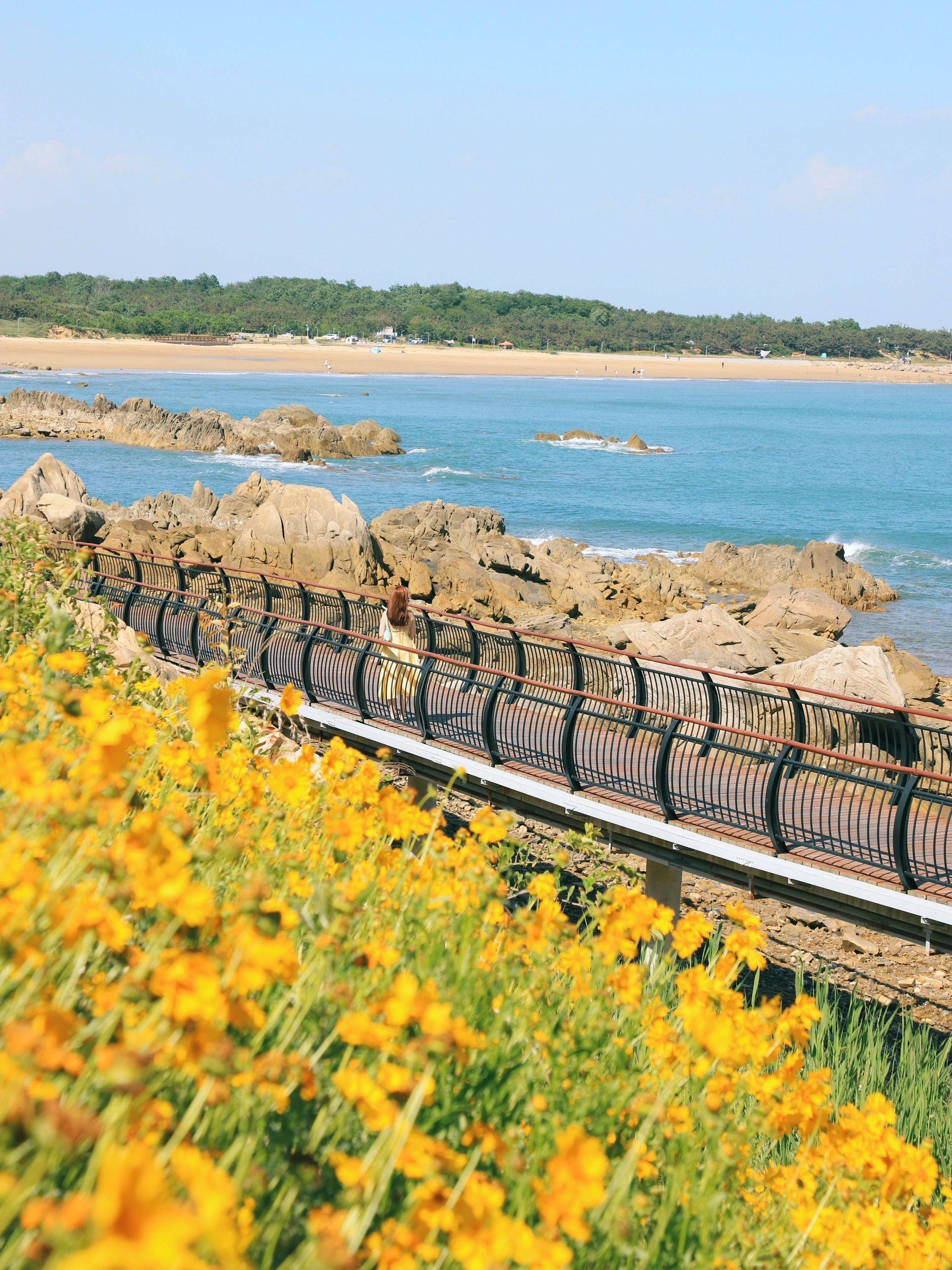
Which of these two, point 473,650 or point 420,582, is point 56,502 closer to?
point 420,582

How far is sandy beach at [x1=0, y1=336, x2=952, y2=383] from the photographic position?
447 ft

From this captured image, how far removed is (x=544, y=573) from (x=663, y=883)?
790 inches

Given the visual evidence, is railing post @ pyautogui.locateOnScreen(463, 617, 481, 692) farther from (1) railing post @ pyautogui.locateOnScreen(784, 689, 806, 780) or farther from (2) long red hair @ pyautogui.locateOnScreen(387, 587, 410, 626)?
(1) railing post @ pyautogui.locateOnScreen(784, 689, 806, 780)

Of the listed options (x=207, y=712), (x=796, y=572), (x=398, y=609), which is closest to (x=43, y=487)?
(x=796, y=572)

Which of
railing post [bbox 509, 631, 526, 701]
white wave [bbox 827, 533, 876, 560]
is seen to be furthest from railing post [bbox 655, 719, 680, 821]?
white wave [bbox 827, 533, 876, 560]

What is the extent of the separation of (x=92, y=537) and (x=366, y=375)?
126683 millimetres

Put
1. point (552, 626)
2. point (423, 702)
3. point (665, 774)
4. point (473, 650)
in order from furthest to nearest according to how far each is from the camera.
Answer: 1. point (552, 626)
2. point (473, 650)
3. point (423, 702)
4. point (665, 774)

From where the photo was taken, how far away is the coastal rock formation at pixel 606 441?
76.6 metres

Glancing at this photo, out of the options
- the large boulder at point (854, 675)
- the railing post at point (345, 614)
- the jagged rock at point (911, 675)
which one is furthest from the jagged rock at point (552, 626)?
the railing post at point (345, 614)

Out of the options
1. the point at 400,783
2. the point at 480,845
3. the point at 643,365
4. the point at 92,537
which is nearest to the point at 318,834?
the point at 480,845

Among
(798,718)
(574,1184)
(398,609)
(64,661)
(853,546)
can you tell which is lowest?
(853,546)

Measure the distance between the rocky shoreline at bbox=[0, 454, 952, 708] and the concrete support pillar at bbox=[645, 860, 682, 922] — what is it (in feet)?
21.3

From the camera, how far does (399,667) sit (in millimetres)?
11375

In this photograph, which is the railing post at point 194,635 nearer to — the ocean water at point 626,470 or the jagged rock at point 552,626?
the jagged rock at point 552,626
